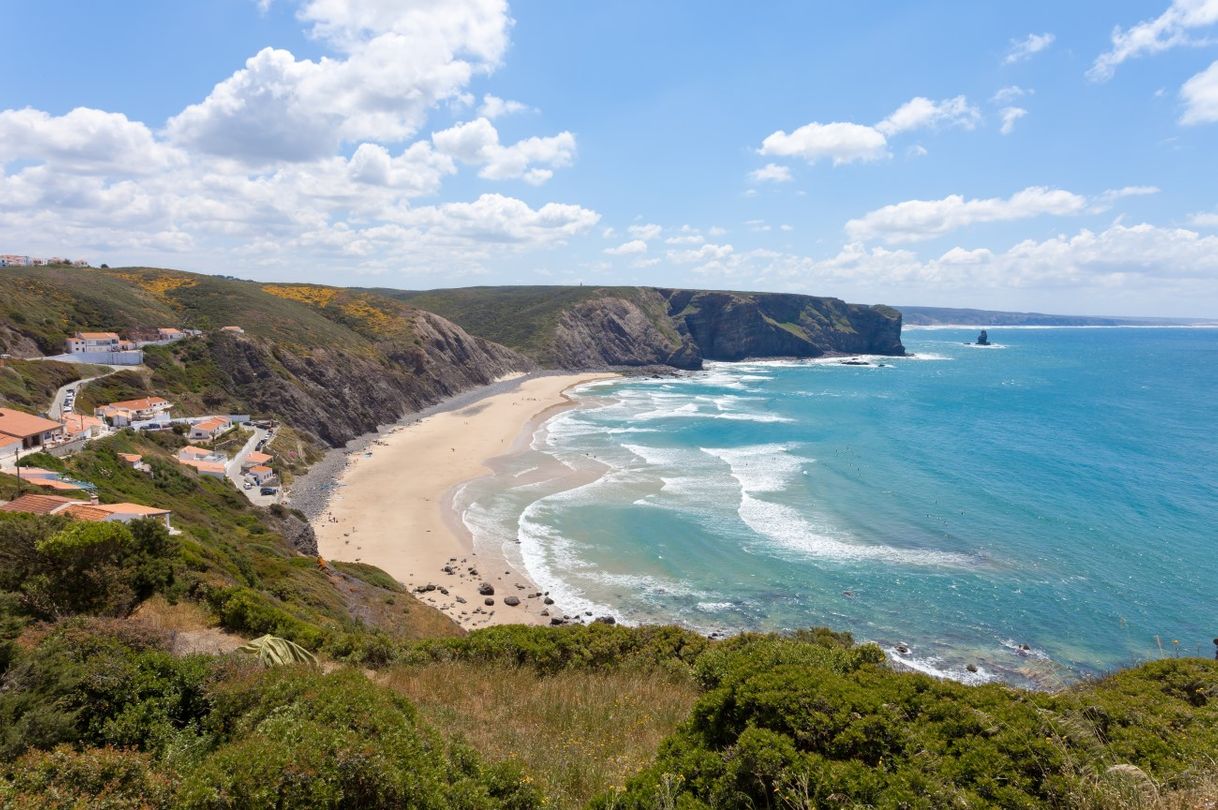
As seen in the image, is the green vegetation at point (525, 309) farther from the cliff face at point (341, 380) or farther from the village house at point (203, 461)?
the village house at point (203, 461)

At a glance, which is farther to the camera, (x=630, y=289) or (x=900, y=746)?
(x=630, y=289)

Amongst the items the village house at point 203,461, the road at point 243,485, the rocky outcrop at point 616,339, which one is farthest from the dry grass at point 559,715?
the rocky outcrop at point 616,339

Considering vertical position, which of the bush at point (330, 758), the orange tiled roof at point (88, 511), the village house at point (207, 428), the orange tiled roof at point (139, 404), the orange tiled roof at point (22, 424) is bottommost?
the village house at point (207, 428)

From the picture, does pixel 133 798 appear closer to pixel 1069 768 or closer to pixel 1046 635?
pixel 1069 768

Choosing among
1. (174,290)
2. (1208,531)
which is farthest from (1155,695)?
(174,290)

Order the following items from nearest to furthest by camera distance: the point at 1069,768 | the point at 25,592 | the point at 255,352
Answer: the point at 1069,768, the point at 25,592, the point at 255,352

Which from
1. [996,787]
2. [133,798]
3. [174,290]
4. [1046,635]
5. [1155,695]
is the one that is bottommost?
[1046,635]

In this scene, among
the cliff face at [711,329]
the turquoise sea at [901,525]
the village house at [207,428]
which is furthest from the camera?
the cliff face at [711,329]
